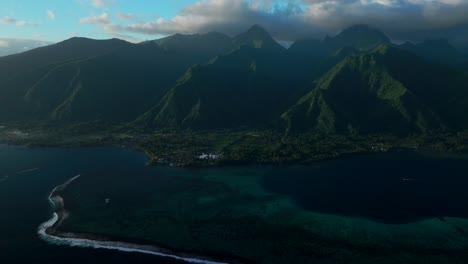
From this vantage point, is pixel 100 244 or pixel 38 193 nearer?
pixel 100 244

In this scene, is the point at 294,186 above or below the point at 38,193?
below

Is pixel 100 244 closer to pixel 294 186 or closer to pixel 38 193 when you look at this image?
pixel 38 193

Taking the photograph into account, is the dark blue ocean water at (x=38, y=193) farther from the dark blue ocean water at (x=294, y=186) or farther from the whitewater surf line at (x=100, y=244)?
the whitewater surf line at (x=100, y=244)

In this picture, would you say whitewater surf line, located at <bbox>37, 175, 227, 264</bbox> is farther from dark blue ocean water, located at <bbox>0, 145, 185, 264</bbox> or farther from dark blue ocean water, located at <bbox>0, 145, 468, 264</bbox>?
dark blue ocean water, located at <bbox>0, 145, 468, 264</bbox>

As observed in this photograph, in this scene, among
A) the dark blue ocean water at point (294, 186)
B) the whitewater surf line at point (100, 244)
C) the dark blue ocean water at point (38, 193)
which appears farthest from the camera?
the dark blue ocean water at point (294, 186)

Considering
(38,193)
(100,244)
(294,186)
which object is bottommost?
(294,186)

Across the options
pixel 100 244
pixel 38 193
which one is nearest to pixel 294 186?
pixel 100 244

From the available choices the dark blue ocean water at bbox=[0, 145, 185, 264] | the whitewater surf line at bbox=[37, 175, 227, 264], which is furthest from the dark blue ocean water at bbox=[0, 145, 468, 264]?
the whitewater surf line at bbox=[37, 175, 227, 264]

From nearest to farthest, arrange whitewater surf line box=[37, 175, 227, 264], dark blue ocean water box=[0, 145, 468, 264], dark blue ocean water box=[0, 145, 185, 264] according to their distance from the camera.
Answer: whitewater surf line box=[37, 175, 227, 264] < dark blue ocean water box=[0, 145, 185, 264] < dark blue ocean water box=[0, 145, 468, 264]

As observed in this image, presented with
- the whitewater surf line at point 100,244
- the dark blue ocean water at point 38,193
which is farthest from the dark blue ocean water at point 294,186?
the whitewater surf line at point 100,244

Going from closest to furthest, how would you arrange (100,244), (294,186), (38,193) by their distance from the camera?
1. (100,244)
2. (38,193)
3. (294,186)

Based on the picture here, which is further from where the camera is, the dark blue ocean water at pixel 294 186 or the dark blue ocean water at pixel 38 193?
the dark blue ocean water at pixel 294 186

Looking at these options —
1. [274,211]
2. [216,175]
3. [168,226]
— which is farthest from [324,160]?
[168,226]

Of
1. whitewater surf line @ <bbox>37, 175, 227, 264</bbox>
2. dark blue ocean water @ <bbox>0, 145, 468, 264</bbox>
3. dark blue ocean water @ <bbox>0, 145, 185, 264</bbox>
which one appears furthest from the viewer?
dark blue ocean water @ <bbox>0, 145, 468, 264</bbox>
